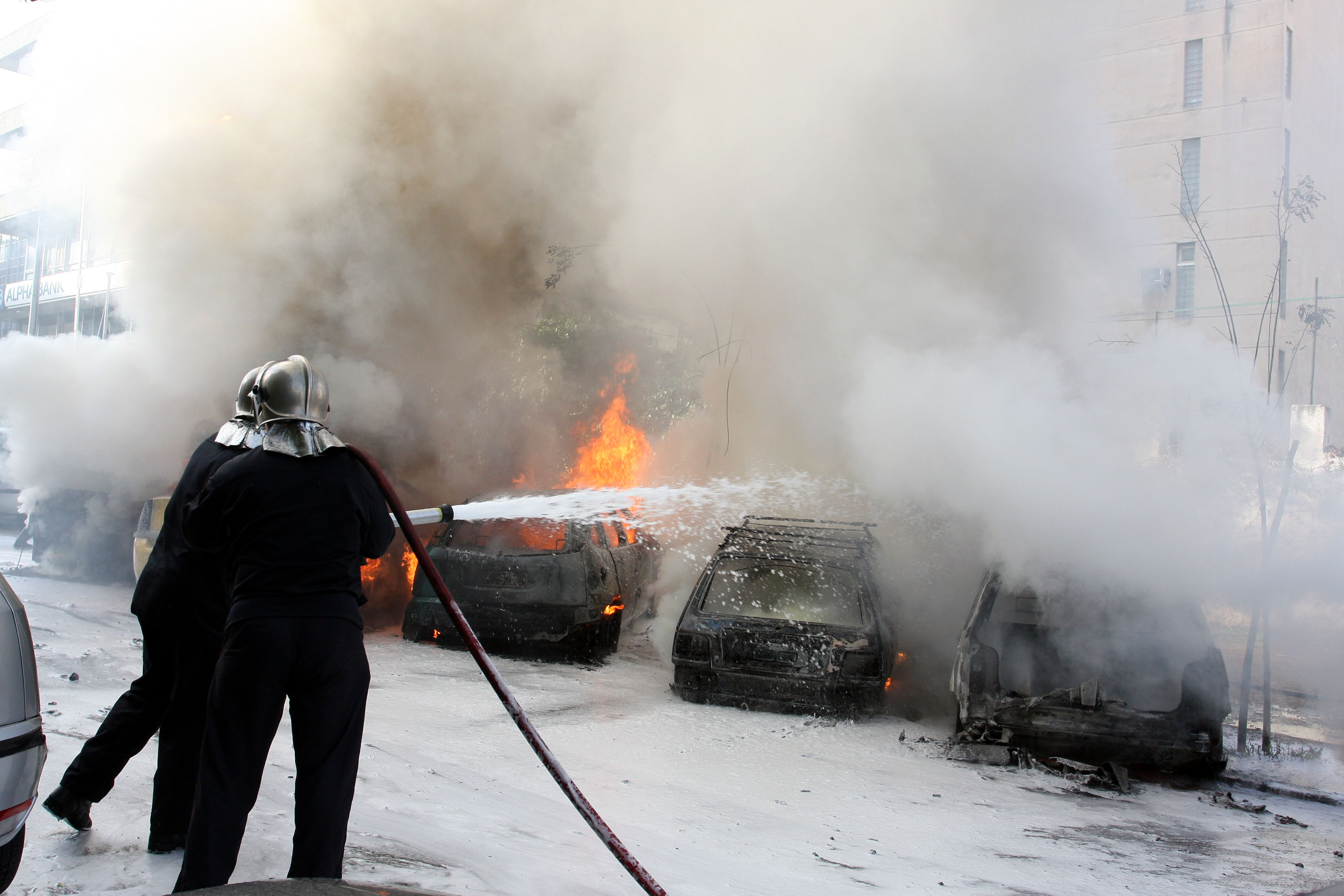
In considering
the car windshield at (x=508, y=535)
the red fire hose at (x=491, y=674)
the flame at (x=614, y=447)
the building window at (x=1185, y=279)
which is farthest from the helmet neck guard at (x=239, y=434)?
the building window at (x=1185, y=279)

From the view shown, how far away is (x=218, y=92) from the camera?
8.75 meters

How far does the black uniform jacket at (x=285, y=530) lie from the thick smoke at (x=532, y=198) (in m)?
5.56

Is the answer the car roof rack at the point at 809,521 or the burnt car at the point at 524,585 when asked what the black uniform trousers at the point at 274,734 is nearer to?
the burnt car at the point at 524,585

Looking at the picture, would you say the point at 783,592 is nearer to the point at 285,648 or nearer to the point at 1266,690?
the point at 1266,690

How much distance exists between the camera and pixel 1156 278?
12344 millimetres

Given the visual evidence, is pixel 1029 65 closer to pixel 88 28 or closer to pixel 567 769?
pixel 567 769

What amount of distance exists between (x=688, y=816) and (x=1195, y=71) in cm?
1462

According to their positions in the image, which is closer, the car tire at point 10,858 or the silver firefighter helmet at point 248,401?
the car tire at point 10,858

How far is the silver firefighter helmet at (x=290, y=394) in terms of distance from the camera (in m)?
2.62

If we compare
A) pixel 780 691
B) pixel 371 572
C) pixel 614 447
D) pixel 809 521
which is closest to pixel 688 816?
pixel 780 691

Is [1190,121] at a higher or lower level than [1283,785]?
higher

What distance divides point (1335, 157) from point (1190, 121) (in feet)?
12.8

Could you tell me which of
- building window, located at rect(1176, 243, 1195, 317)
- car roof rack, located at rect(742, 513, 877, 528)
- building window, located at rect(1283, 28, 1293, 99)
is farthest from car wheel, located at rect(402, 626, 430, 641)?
building window, located at rect(1283, 28, 1293, 99)

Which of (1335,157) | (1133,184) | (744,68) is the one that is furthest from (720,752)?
(1133,184)
